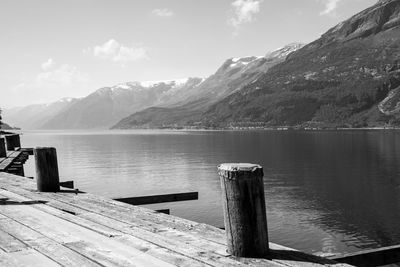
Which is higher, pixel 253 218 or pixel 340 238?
pixel 253 218

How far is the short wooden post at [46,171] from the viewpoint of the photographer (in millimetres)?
12844

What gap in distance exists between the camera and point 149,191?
51969mm

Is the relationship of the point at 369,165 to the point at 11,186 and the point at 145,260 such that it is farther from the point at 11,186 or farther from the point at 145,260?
the point at 145,260

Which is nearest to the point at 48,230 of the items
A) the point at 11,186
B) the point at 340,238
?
the point at 11,186

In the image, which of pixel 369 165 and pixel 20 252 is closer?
pixel 20 252

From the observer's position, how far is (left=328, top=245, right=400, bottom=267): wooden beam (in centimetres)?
717

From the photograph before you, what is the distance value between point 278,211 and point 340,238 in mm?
8797

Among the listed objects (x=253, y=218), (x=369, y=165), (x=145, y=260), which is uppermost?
(x=253, y=218)

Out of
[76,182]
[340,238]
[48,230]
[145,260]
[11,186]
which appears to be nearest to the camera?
[145,260]

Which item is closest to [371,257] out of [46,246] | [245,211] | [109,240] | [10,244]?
[245,211]

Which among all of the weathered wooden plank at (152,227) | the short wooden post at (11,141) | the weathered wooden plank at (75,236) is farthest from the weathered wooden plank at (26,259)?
the short wooden post at (11,141)

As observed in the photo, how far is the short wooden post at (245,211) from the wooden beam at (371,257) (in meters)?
1.65

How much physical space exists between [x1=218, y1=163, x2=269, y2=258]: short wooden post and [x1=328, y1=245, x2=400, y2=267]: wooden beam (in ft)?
5.40

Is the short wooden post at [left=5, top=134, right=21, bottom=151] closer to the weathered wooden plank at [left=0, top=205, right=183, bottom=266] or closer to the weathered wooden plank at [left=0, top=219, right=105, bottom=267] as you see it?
the weathered wooden plank at [left=0, top=205, right=183, bottom=266]
